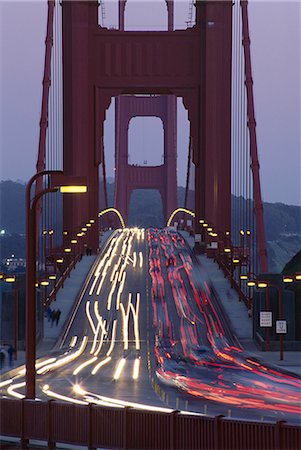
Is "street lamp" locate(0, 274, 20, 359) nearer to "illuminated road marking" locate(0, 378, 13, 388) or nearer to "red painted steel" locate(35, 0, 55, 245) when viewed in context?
"illuminated road marking" locate(0, 378, 13, 388)

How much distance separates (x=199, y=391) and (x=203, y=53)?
4861 centimetres

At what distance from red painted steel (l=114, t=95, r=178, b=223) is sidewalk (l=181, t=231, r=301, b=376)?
77646mm

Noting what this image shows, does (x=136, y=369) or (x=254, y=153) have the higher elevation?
(x=254, y=153)

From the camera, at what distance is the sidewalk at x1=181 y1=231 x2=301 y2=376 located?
4438 centimetres

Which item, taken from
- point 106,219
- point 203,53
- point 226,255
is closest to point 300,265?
point 226,255

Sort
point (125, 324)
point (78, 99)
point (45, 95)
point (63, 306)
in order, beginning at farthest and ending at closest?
point (45, 95), point (78, 99), point (63, 306), point (125, 324)

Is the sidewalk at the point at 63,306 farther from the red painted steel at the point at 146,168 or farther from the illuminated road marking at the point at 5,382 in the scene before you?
the red painted steel at the point at 146,168

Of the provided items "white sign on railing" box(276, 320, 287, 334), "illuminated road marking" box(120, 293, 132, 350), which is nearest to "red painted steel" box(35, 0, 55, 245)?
"illuminated road marking" box(120, 293, 132, 350)

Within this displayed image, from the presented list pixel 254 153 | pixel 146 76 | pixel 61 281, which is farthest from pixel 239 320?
pixel 146 76

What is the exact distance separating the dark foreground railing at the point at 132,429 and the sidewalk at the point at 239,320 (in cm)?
2039

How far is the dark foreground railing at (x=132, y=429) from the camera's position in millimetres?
A: 18609

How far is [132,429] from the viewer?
66.6 ft

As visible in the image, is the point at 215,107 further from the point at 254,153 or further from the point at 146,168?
the point at 146,168

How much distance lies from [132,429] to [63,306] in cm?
4051
